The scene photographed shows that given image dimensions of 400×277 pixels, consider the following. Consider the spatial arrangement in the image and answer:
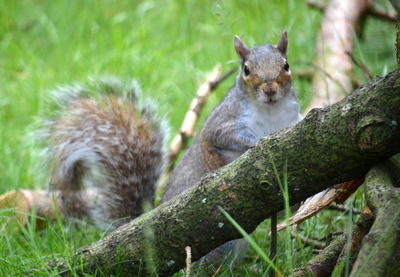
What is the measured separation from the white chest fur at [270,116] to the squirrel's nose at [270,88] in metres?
0.09

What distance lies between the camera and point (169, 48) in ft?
12.4

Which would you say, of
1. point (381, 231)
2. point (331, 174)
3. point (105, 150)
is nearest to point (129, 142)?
point (105, 150)

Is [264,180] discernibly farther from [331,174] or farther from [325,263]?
[325,263]

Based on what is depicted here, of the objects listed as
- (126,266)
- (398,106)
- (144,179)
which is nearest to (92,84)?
(144,179)

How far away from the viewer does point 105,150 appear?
227 centimetres

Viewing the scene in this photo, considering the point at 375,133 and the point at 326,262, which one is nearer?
the point at 375,133

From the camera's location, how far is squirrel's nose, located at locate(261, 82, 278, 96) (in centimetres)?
182

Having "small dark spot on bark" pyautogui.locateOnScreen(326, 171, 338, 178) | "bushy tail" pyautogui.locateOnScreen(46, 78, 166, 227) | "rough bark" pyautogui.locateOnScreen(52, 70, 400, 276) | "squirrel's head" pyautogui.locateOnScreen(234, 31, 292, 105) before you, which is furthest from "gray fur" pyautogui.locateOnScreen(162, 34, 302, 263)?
"small dark spot on bark" pyautogui.locateOnScreen(326, 171, 338, 178)

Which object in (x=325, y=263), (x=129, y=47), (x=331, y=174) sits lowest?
(x=325, y=263)

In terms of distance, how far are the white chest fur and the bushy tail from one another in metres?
0.49

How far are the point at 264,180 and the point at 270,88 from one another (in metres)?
0.65

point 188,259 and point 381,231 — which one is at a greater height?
point 188,259

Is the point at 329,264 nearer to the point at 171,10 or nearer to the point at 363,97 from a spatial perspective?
the point at 363,97

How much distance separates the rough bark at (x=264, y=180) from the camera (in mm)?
1120
